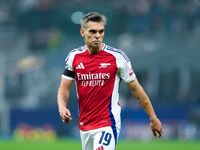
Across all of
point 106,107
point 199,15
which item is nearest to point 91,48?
point 106,107

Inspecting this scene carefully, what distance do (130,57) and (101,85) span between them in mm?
14580

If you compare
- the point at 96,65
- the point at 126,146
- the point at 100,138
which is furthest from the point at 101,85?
the point at 126,146

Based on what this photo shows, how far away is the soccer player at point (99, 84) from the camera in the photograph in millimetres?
5676

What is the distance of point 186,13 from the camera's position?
21.8 metres

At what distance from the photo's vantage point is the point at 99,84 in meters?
5.75


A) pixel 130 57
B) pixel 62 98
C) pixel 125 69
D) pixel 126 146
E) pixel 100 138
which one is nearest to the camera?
pixel 100 138

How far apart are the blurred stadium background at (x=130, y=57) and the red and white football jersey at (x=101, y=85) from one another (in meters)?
12.9

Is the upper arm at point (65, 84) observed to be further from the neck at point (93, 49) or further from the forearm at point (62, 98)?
the neck at point (93, 49)

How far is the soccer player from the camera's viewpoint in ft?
18.6

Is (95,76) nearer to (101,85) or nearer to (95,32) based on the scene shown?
(101,85)

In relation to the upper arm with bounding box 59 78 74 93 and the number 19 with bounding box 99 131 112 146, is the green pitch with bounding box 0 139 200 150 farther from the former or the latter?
the number 19 with bounding box 99 131 112 146

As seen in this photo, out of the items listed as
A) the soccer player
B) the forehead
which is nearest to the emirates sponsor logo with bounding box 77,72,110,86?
the soccer player

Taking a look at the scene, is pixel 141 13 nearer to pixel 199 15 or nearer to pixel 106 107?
pixel 199 15

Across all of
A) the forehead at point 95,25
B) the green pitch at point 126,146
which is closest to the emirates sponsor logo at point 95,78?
the forehead at point 95,25
